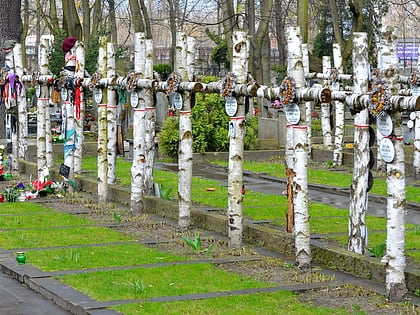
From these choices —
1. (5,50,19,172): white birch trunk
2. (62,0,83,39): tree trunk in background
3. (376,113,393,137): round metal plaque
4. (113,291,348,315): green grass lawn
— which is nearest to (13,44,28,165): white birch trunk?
(5,50,19,172): white birch trunk

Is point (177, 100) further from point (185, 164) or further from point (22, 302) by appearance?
point (22, 302)

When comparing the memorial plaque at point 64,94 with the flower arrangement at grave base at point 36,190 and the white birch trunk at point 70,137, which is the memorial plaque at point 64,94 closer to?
the white birch trunk at point 70,137

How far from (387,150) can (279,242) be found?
3.34 meters

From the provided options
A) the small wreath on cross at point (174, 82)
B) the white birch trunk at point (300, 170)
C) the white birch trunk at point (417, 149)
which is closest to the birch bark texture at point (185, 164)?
the small wreath on cross at point (174, 82)

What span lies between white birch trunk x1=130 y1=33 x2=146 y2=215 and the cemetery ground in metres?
0.32

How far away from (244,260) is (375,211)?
5316 mm

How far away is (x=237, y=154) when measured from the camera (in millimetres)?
13523

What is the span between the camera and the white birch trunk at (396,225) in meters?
10.2

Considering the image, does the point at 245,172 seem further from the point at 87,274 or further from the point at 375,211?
the point at 87,274

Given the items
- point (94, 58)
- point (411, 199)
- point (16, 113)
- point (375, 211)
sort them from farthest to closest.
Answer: point (94, 58)
point (16, 113)
point (411, 199)
point (375, 211)

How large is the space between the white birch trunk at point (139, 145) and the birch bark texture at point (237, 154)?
3274 millimetres

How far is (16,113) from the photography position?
23.6 m

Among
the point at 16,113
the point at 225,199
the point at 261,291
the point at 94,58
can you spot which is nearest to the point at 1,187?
the point at 16,113

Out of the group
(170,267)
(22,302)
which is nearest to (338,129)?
(170,267)
